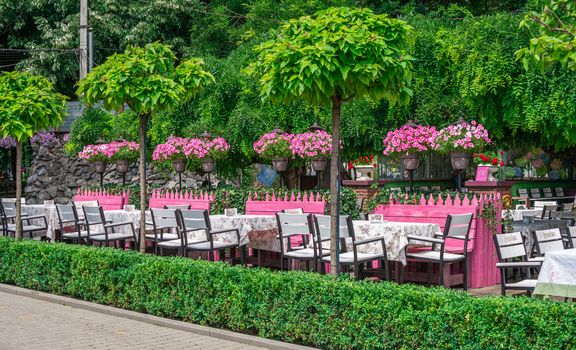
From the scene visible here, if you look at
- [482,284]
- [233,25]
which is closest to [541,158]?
[233,25]

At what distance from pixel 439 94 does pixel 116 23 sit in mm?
19065

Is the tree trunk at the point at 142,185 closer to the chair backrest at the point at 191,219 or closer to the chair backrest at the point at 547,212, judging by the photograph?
the chair backrest at the point at 191,219

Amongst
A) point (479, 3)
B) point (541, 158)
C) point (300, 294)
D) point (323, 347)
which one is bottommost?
point (323, 347)

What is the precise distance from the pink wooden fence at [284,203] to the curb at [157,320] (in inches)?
178

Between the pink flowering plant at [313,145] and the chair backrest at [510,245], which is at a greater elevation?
the pink flowering plant at [313,145]

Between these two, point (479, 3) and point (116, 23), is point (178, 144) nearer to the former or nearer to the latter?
point (479, 3)

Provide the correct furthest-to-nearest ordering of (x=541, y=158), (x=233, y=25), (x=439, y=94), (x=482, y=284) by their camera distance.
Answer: (x=233, y=25), (x=541, y=158), (x=439, y=94), (x=482, y=284)

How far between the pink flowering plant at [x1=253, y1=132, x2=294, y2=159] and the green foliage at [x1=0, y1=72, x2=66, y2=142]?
4.04 meters

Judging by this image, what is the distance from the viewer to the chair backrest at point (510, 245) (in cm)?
870

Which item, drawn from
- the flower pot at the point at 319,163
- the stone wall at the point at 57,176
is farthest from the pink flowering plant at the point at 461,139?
the stone wall at the point at 57,176

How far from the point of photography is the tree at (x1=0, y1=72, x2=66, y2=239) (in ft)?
41.8

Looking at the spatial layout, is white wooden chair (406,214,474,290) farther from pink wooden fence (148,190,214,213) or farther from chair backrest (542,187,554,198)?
chair backrest (542,187,554,198)

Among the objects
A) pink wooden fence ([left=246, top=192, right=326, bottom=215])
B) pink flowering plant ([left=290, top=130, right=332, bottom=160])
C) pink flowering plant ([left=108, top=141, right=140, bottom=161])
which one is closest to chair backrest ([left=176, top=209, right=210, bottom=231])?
pink wooden fence ([left=246, top=192, right=326, bottom=215])

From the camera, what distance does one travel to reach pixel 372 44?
774cm
